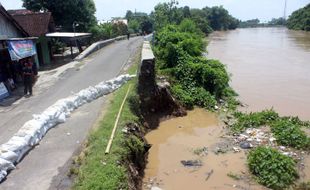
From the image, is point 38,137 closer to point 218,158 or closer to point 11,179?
point 11,179

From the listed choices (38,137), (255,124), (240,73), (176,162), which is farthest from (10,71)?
(240,73)

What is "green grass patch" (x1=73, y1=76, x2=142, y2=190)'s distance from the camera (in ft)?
22.8

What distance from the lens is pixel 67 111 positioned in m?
11.4

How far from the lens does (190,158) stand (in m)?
10.7

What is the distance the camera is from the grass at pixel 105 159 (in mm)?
6957

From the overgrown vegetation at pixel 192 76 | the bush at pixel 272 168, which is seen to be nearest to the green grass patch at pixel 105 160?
the bush at pixel 272 168

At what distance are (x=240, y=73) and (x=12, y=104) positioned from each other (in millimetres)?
17273

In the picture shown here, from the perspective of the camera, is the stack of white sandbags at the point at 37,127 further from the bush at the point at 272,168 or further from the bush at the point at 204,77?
the bush at the point at 272,168

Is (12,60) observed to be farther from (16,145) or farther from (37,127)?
(16,145)

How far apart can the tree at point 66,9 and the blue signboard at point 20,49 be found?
1579cm

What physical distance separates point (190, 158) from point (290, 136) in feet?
11.2

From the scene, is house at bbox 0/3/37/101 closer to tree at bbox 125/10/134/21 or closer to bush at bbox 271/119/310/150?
bush at bbox 271/119/310/150

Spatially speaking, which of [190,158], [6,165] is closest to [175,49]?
[190,158]

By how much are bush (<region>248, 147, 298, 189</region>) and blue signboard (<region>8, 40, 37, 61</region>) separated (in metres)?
10.7
